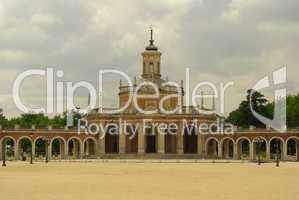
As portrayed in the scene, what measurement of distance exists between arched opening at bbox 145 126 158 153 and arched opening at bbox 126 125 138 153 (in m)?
1.42

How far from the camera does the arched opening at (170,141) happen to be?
86562mm

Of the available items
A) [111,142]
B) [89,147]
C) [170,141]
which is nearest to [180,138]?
[170,141]

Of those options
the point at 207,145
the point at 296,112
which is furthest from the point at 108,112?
the point at 296,112

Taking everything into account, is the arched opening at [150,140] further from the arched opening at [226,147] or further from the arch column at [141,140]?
the arched opening at [226,147]

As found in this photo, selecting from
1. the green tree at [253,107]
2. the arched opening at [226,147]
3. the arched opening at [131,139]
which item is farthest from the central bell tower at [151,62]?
the green tree at [253,107]

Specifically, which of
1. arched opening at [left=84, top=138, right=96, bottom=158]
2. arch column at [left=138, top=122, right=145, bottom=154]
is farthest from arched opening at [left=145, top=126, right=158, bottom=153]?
arched opening at [left=84, top=138, right=96, bottom=158]

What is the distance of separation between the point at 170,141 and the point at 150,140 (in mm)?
2563

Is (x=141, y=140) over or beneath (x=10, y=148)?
over

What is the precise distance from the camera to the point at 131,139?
88062mm

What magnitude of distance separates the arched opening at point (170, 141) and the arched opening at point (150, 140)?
1.42 meters

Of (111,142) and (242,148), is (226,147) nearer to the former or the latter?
(111,142)

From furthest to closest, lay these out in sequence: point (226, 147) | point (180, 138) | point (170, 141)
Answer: point (226, 147)
point (170, 141)
point (180, 138)

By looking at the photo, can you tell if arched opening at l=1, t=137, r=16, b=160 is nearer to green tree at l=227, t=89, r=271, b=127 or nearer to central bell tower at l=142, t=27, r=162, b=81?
central bell tower at l=142, t=27, r=162, b=81

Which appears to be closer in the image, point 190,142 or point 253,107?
point 190,142
